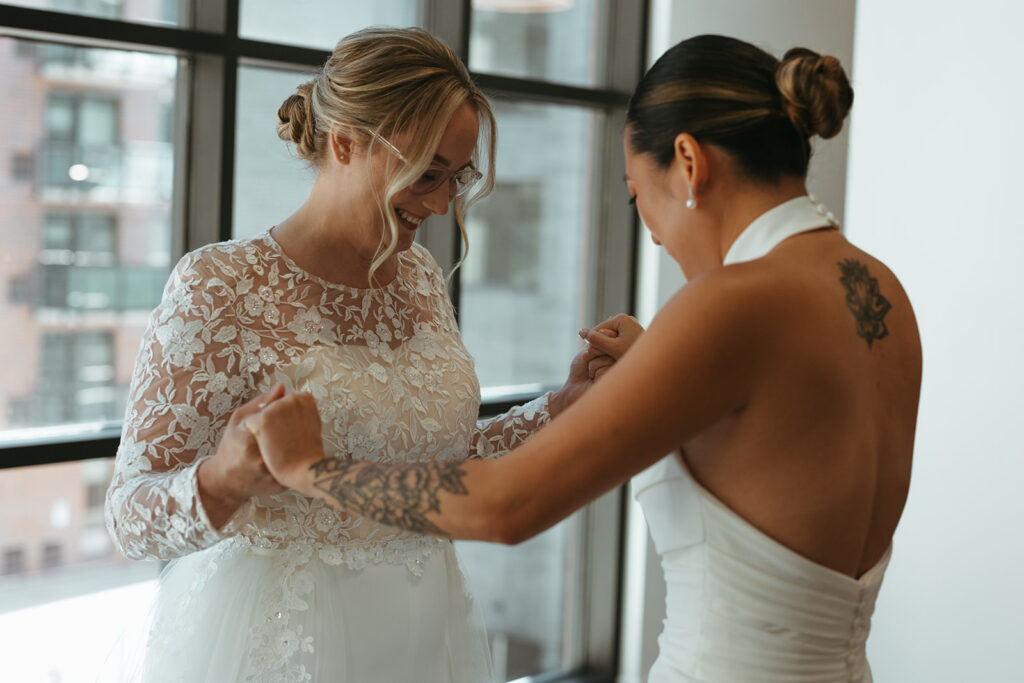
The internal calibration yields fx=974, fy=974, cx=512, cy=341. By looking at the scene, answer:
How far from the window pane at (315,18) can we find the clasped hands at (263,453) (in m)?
1.62

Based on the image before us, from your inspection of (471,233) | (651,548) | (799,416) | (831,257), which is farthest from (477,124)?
(651,548)

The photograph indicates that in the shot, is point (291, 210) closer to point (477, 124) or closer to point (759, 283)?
point (477, 124)

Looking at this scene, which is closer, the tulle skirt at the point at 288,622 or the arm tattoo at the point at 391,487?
the arm tattoo at the point at 391,487

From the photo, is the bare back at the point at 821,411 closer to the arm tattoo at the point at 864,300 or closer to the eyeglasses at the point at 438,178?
the arm tattoo at the point at 864,300

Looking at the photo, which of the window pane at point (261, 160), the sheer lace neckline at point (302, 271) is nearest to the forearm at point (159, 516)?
the sheer lace neckline at point (302, 271)

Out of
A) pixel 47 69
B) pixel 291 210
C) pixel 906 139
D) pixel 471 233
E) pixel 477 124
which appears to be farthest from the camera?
Result: pixel 471 233

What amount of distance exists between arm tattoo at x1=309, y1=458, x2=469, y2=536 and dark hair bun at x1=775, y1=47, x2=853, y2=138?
0.62m

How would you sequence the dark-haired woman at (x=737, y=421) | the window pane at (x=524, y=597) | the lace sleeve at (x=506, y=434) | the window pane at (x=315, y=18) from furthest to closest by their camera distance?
the window pane at (x=524, y=597)
the window pane at (x=315, y=18)
the lace sleeve at (x=506, y=434)
the dark-haired woman at (x=737, y=421)

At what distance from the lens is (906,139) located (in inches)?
125

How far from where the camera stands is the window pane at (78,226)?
229 centimetres

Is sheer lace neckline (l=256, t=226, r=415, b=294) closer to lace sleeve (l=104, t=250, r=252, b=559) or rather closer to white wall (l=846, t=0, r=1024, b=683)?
lace sleeve (l=104, t=250, r=252, b=559)

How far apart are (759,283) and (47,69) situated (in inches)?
74.4

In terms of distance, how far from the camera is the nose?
1736 millimetres

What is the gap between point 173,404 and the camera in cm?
154
